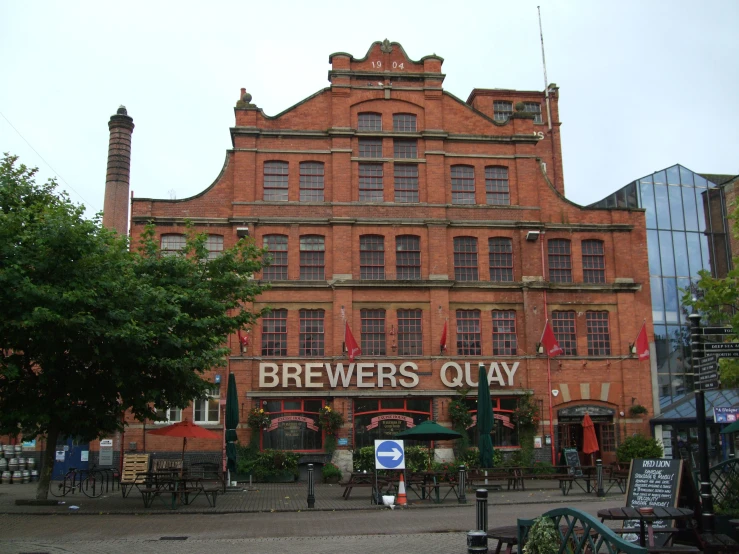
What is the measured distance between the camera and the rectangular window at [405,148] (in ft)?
114

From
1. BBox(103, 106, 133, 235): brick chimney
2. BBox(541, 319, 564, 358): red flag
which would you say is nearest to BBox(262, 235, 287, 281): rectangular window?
BBox(541, 319, 564, 358): red flag

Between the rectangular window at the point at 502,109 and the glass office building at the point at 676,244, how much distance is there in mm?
8988

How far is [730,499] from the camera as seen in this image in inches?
515

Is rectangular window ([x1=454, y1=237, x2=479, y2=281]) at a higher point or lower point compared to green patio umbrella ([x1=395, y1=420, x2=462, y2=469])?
higher

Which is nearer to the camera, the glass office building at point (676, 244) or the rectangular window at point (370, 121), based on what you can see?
the rectangular window at point (370, 121)

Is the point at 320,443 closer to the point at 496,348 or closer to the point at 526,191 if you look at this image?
the point at 496,348

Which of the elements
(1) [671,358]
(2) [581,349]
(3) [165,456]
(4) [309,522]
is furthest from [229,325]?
(1) [671,358]

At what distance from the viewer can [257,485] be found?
95.1ft

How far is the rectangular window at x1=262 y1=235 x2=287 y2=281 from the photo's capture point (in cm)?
3297

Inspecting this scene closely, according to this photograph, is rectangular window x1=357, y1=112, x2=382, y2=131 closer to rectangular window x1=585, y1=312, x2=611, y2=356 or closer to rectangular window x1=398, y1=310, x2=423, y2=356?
rectangular window x1=398, y1=310, x2=423, y2=356

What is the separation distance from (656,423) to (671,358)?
19.0ft

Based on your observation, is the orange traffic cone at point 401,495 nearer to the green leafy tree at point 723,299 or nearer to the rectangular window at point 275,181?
the green leafy tree at point 723,299

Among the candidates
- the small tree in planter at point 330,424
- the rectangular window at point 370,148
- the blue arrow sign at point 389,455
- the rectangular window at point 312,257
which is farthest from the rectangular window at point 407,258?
the blue arrow sign at point 389,455

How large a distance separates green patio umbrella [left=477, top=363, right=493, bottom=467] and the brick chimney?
23.8 meters
